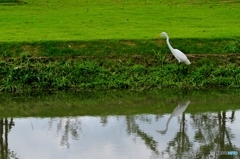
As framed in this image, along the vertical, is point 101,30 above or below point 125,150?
above

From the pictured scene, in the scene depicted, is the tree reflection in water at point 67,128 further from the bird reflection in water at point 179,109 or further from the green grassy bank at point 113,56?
the green grassy bank at point 113,56

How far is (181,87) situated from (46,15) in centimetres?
1212

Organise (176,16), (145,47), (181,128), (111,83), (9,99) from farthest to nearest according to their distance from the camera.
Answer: (176,16) → (145,47) → (111,83) → (9,99) → (181,128)

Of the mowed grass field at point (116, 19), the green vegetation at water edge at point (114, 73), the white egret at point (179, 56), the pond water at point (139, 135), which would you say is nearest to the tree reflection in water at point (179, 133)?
the pond water at point (139, 135)

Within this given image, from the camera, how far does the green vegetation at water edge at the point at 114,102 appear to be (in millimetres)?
14789

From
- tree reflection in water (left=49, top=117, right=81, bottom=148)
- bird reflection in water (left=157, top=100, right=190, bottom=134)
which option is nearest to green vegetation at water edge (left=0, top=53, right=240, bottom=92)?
bird reflection in water (left=157, top=100, right=190, bottom=134)

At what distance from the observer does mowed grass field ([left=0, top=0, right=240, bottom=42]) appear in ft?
67.6

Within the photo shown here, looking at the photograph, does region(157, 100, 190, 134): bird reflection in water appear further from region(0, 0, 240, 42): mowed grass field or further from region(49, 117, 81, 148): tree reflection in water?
region(0, 0, 240, 42): mowed grass field

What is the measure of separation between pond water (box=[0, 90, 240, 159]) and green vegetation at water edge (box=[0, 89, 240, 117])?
19 cm

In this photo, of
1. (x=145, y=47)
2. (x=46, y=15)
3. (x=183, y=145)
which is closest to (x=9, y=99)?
(x=145, y=47)

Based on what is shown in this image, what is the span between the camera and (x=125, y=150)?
10.9m

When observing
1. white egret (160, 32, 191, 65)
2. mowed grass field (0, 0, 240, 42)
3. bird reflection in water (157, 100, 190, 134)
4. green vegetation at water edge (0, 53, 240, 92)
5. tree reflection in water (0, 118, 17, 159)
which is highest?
mowed grass field (0, 0, 240, 42)

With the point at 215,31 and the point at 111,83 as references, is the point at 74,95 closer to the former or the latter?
the point at 111,83

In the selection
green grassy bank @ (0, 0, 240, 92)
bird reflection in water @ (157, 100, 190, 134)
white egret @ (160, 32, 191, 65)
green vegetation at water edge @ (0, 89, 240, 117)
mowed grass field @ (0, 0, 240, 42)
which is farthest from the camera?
mowed grass field @ (0, 0, 240, 42)
